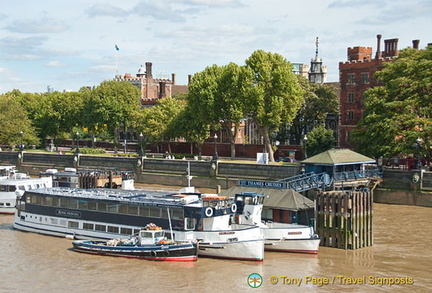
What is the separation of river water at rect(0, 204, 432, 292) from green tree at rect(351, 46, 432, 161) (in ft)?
71.3

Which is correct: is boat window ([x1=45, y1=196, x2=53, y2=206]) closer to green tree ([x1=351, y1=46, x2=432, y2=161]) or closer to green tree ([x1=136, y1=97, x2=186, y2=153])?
green tree ([x1=351, y1=46, x2=432, y2=161])

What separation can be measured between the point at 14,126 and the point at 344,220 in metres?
83.3

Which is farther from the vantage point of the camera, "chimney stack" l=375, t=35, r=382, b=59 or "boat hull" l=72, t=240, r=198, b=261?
"chimney stack" l=375, t=35, r=382, b=59

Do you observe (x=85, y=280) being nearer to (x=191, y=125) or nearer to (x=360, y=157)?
(x=360, y=157)

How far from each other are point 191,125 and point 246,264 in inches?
2391

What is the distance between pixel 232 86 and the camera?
92250mm

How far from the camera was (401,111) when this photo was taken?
235ft

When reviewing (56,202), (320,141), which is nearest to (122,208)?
(56,202)

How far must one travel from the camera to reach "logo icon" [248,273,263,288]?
3657 cm

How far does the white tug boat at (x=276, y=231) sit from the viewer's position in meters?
43.4

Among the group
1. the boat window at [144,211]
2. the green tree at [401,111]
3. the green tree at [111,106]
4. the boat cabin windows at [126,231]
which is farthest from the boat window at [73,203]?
the green tree at [111,106]

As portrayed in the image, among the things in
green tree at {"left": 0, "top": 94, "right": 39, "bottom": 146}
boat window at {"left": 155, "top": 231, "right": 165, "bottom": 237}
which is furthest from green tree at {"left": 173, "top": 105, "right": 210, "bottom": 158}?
boat window at {"left": 155, "top": 231, "right": 165, "bottom": 237}

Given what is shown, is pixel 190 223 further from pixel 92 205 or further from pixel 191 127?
pixel 191 127

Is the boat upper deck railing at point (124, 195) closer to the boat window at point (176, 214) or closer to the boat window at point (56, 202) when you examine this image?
the boat window at point (56, 202)
